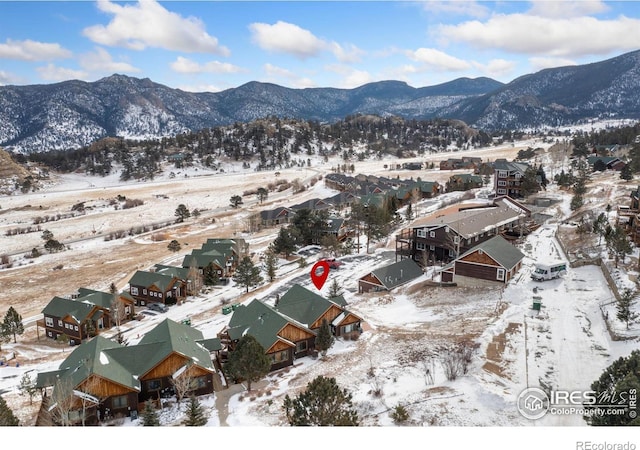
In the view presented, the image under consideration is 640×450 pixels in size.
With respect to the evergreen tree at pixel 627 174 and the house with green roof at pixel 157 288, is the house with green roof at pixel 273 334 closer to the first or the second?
the house with green roof at pixel 157 288

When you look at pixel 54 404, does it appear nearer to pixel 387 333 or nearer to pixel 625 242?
pixel 387 333

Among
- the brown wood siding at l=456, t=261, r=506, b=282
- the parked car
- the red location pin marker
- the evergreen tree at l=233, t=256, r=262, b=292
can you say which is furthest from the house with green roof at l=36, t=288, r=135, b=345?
the brown wood siding at l=456, t=261, r=506, b=282

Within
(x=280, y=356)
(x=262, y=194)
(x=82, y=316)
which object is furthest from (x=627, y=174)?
(x=82, y=316)

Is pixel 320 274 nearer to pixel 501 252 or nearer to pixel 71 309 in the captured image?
pixel 501 252

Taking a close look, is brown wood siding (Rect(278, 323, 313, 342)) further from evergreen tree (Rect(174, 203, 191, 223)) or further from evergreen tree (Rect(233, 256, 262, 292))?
evergreen tree (Rect(174, 203, 191, 223))

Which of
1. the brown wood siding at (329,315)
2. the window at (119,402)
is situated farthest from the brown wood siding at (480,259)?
the window at (119,402)
